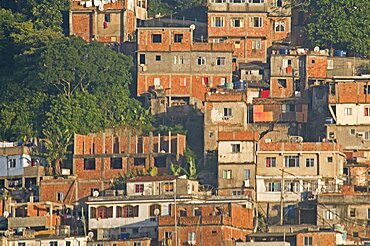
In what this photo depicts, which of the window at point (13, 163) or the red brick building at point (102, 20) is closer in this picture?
the window at point (13, 163)

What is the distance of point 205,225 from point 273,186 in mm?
7304

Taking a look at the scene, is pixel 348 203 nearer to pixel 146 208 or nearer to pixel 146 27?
pixel 146 208

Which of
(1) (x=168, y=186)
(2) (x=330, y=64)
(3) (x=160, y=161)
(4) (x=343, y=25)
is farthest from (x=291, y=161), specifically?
(4) (x=343, y=25)

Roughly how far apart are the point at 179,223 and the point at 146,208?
3.52 m

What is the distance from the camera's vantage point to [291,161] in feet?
325

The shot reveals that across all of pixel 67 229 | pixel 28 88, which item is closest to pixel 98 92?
pixel 28 88

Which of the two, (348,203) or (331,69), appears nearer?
(348,203)

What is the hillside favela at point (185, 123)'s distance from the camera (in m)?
95.4

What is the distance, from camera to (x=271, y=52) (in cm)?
10994

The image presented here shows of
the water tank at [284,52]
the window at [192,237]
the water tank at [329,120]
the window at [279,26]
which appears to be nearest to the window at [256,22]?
the window at [279,26]

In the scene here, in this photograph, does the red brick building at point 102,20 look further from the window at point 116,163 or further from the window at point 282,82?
the window at point 116,163

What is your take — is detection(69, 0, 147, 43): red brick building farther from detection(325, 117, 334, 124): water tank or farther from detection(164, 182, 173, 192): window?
detection(164, 182, 173, 192): window

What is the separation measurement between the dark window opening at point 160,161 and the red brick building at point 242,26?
35.0ft

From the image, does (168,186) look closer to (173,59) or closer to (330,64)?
(173,59)
